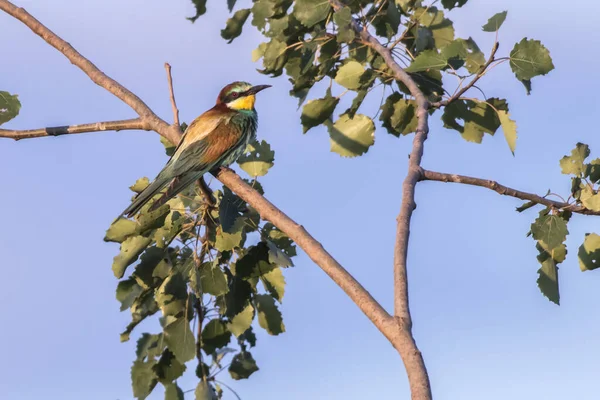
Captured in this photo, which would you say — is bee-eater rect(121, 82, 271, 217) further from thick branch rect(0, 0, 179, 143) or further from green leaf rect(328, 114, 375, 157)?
green leaf rect(328, 114, 375, 157)

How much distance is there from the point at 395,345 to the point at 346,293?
0.38m

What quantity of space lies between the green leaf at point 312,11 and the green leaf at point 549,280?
2351mm

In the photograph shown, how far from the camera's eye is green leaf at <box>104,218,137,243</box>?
569 centimetres

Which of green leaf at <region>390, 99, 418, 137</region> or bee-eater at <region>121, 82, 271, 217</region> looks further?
green leaf at <region>390, 99, 418, 137</region>

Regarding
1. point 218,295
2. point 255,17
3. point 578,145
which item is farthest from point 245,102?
point 578,145

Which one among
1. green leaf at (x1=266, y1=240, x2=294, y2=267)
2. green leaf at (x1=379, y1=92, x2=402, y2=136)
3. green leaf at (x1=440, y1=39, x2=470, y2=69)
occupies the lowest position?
green leaf at (x1=266, y1=240, x2=294, y2=267)

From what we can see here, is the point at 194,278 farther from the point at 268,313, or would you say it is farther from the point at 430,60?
the point at 430,60

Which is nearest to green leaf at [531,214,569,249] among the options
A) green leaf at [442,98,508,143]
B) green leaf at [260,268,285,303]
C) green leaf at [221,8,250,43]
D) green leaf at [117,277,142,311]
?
green leaf at [442,98,508,143]

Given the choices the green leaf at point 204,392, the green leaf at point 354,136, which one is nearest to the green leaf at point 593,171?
the green leaf at point 354,136

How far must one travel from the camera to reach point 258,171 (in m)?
5.77

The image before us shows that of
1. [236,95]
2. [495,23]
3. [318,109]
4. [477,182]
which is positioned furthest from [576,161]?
[236,95]

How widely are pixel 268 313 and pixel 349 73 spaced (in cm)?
181

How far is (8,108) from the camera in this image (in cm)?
559

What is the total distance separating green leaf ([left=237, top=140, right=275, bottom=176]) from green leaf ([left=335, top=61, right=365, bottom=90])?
721mm
